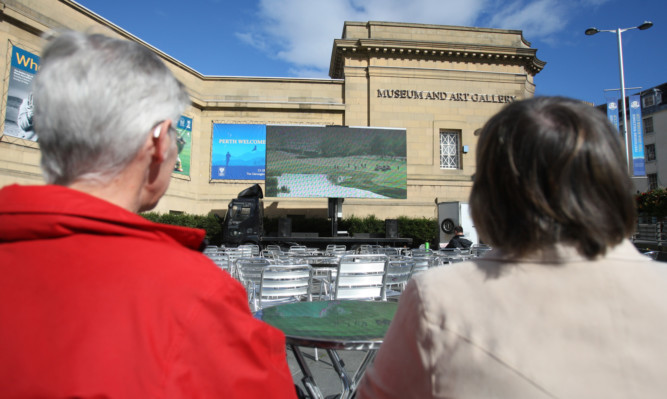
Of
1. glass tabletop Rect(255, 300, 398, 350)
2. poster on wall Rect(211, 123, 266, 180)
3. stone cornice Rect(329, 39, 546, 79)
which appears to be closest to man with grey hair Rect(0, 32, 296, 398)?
glass tabletop Rect(255, 300, 398, 350)

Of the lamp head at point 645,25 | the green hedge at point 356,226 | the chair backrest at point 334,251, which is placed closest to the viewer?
the chair backrest at point 334,251

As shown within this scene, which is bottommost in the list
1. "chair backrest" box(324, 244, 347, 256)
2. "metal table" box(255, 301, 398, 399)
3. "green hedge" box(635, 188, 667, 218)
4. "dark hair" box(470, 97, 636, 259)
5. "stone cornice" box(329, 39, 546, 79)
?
"chair backrest" box(324, 244, 347, 256)

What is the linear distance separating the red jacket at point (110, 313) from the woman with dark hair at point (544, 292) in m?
0.37

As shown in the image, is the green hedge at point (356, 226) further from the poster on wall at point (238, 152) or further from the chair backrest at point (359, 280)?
the chair backrest at point (359, 280)

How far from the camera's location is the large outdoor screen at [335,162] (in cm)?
1677

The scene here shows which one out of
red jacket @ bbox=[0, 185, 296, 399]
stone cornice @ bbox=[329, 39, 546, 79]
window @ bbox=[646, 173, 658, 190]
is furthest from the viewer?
window @ bbox=[646, 173, 658, 190]

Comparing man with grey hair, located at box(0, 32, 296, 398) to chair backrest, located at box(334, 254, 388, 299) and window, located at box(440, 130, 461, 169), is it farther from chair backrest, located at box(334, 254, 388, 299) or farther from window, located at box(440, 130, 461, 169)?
window, located at box(440, 130, 461, 169)

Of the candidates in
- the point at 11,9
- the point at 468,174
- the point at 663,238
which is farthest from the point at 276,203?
the point at 663,238

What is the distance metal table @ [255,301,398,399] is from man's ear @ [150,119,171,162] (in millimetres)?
1172

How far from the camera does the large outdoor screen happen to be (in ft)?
55.0

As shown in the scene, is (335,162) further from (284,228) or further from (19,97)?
(19,97)

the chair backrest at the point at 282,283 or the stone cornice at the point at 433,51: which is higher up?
the stone cornice at the point at 433,51

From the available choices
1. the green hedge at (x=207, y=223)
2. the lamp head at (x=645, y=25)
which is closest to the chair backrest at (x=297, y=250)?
the green hedge at (x=207, y=223)

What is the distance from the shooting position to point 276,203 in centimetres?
2036
